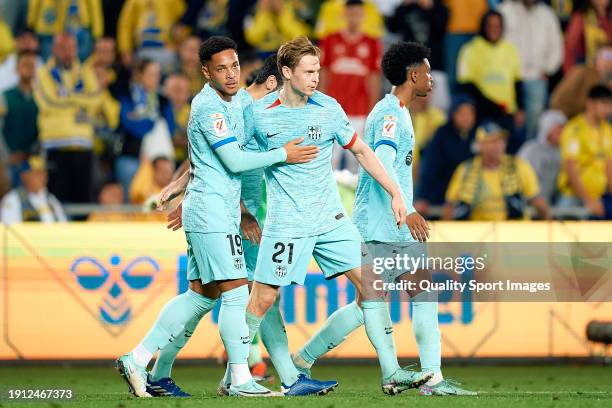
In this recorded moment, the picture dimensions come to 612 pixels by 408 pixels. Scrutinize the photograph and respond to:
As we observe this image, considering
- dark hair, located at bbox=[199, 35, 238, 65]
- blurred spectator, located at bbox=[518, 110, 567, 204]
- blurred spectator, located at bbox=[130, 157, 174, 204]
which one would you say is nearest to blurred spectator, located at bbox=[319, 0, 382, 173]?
blurred spectator, located at bbox=[518, 110, 567, 204]

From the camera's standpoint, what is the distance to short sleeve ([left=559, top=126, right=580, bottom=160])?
17.1 meters

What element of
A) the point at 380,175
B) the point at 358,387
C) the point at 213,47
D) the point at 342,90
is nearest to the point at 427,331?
the point at 380,175

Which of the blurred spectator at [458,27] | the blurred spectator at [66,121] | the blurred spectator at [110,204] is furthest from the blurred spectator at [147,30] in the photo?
the blurred spectator at [458,27]

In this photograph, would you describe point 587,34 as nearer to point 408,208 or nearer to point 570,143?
point 570,143

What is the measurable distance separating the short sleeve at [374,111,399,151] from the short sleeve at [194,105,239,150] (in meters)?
1.09

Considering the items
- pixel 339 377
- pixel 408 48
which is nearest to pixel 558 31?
pixel 339 377

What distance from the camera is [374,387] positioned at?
1138cm

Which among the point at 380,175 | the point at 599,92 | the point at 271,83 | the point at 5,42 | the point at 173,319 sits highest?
the point at 5,42

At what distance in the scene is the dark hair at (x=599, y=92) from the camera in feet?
55.9

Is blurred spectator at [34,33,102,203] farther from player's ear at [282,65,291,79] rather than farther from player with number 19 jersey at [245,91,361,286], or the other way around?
player's ear at [282,65,291,79]

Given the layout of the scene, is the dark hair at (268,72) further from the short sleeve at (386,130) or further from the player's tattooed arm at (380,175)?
the player's tattooed arm at (380,175)

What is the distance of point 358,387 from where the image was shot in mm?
11398

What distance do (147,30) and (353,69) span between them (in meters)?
2.75

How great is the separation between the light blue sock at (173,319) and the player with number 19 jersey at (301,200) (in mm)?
457
